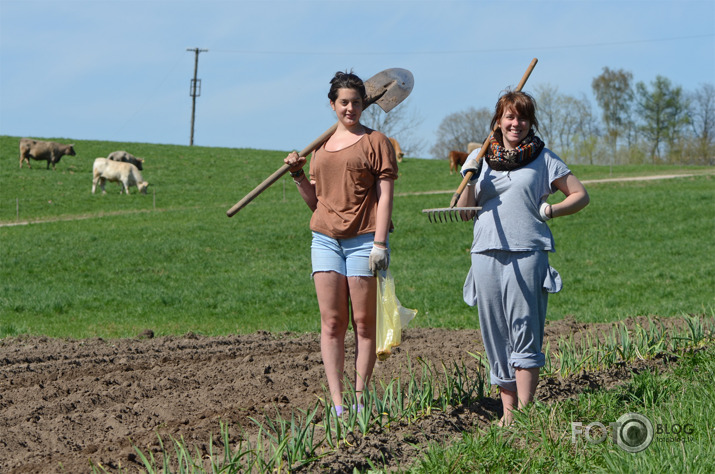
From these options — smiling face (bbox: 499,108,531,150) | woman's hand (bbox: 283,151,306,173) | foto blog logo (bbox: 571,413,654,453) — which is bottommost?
foto blog logo (bbox: 571,413,654,453)

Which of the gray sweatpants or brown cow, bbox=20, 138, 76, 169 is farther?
brown cow, bbox=20, 138, 76, 169

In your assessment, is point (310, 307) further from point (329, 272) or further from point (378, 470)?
point (378, 470)

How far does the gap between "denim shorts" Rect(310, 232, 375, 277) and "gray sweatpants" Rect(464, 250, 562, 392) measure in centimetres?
59

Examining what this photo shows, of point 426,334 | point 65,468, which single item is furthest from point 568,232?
point 65,468

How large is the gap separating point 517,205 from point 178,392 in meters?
2.74

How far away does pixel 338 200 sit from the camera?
4.28m

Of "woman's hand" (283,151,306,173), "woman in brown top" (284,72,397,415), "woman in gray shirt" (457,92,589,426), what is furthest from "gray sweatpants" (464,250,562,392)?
"woman's hand" (283,151,306,173)

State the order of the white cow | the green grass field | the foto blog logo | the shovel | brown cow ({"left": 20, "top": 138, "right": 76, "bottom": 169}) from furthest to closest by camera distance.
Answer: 1. brown cow ({"left": 20, "top": 138, "right": 76, "bottom": 169})
2. the white cow
3. the green grass field
4. the shovel
5. the foto blog logo

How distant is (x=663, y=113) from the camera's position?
62.6m

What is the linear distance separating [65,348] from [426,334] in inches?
133

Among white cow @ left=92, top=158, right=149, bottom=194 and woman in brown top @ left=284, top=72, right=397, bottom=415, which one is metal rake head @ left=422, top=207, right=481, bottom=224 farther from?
white cow @ left=92, top=158, right=149, bottom=194

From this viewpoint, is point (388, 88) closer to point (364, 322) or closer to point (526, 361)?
point (364, 322)

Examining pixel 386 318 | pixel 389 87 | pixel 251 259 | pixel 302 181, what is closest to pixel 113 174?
pixel 251 259

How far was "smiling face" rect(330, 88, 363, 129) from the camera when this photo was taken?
4305 millimetres
